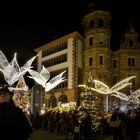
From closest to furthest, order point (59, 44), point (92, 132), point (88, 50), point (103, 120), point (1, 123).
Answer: point (1, 123), point (92, 132), point (103, 120), point (88, 50), point (59, 44)

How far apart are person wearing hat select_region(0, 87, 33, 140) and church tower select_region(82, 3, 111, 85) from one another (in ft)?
Result: 158

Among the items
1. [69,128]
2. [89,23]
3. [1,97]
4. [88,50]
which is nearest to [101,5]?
[89,23]

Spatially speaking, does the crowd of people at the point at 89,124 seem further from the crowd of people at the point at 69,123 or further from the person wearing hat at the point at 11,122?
the person wearing hat at the point at 11,122

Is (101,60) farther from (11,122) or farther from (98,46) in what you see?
(11,122)

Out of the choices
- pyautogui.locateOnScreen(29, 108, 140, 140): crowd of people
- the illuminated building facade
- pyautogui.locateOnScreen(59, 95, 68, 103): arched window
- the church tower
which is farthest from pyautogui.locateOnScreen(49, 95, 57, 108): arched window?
pyautogui.locateOnScreen(29, 108, 140, 140): crowd of people

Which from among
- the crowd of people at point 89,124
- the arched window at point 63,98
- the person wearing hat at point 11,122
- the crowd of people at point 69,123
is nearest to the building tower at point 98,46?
the arched window at point 63,98

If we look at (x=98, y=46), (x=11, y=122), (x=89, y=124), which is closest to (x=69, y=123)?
(x=89, y=124)

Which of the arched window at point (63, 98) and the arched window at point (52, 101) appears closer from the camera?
the arched window at point (63, 98)

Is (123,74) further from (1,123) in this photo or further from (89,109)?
(1,123)

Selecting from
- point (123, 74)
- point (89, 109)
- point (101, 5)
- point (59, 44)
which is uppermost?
point (101, 5)

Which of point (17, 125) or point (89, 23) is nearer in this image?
point (17, 125)

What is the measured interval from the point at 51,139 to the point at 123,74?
109ft

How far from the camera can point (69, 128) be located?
977 inches

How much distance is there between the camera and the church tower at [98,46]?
53.8 m
